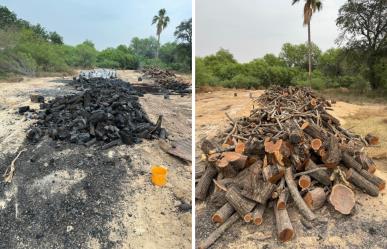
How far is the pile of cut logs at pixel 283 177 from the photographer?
4496 mm

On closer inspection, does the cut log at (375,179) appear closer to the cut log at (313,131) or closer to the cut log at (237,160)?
the cut log at (313,131)

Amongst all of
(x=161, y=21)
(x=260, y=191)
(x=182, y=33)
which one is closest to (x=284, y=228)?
(x=260, y=191)

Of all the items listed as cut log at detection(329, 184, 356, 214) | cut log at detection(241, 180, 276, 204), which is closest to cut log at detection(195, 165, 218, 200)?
cut log at detection(241, 180, 276, 204)

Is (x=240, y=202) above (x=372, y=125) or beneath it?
beneath

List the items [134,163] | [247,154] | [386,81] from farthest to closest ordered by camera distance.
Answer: [386,81] < [134,163] < [247,154]

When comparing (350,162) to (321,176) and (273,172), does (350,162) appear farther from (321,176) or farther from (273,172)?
(273,172)

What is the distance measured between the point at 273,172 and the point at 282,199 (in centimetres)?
33

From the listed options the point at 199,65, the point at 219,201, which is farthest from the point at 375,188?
the point at 199,65

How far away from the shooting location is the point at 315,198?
4.59 metres

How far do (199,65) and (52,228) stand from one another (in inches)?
828

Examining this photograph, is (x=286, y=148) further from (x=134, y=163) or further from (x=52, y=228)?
(x=52, y=228)

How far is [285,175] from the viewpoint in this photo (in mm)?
4750

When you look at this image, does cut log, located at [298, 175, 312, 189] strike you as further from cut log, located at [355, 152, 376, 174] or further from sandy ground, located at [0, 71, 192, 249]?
sandy ground, located at [0, 71, 192, 249]

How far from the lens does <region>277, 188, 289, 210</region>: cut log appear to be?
14.6 feet
